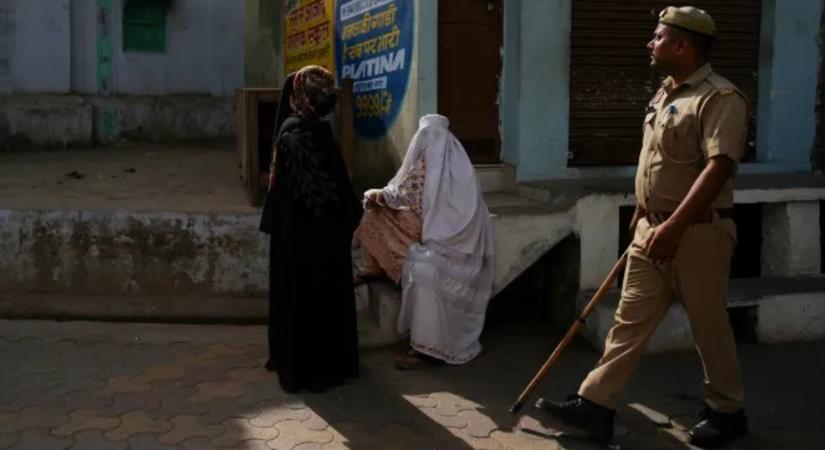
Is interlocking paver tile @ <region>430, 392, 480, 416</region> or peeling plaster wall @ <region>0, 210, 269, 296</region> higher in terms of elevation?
peeling plaster wall @ <region>0, 210, 269, 296</region>

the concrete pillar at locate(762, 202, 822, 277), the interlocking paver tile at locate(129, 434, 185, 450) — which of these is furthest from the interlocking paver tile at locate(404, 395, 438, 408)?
the concrete pillar at locate(762, 202, 822, 277)

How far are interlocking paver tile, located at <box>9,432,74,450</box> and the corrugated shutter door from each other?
12.6 ft

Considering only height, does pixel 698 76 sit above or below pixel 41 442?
above

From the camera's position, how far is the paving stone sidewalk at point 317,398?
13.0 feet

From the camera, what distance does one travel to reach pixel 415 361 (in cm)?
496

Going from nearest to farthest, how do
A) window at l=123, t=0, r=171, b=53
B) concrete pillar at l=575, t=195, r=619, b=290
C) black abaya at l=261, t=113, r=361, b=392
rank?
black abaya at l=261, t=113, r=361, b=392 < concrete pillar at l=575, t=195, r=619, b=290 < window at l=123, t=0, r=171, b=53

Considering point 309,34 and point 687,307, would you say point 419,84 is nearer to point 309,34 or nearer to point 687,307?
point 309,34

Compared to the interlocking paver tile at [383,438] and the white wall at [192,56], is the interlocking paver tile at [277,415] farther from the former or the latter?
the white wall at [192,56]

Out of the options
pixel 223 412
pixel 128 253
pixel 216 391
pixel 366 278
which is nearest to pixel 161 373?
pixel 216 391

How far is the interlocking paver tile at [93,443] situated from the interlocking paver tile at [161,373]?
72cm

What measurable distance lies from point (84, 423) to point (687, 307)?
2.72m

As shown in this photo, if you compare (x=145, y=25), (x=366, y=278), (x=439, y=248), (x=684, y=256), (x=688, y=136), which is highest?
(x=145, y=25)

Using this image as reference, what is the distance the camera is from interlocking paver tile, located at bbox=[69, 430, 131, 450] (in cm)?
378

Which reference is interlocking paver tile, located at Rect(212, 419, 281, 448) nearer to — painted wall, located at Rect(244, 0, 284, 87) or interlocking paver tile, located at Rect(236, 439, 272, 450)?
interlocking paver tile, located at Rect(236, 439, 272, 450)
